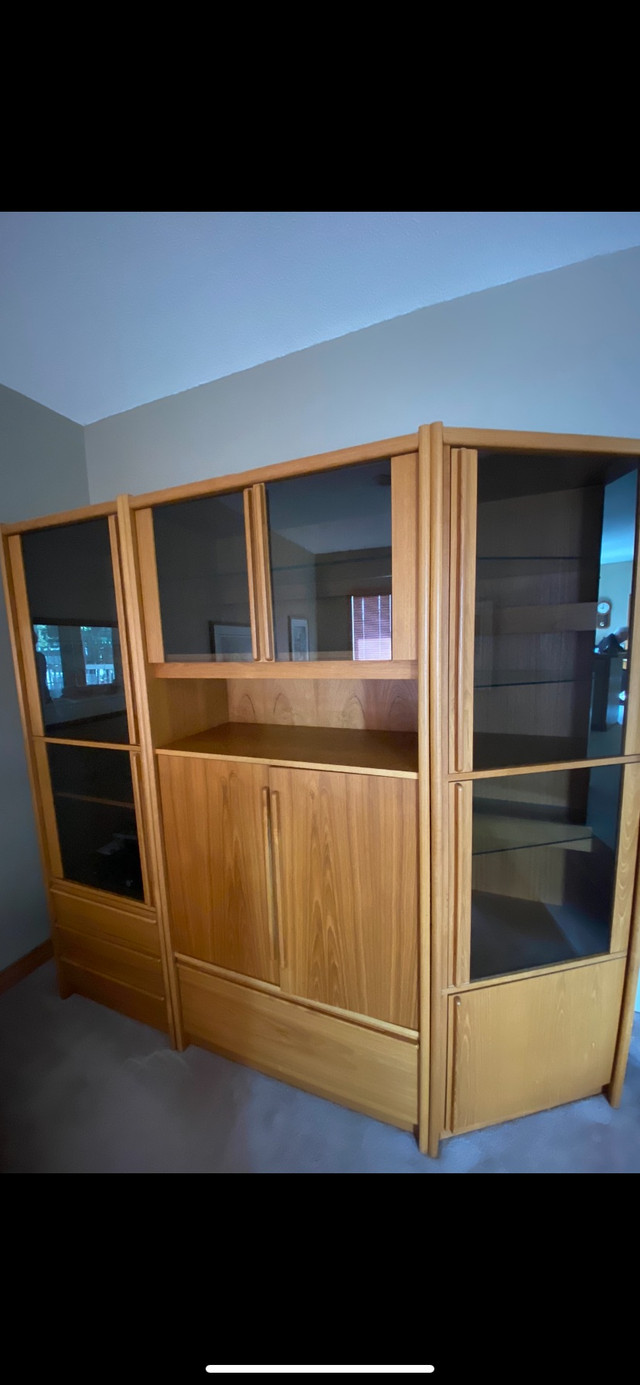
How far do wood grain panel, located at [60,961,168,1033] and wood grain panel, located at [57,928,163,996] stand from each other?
0.08 feet

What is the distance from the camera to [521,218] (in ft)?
3.71

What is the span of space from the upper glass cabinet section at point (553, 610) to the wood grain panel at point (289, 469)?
0.93 ft

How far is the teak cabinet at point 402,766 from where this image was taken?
1013 mm

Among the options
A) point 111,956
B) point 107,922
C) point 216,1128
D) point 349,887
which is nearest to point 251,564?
point 349,887

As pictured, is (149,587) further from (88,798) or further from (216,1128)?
(216,1128)

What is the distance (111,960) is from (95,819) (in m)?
0.57

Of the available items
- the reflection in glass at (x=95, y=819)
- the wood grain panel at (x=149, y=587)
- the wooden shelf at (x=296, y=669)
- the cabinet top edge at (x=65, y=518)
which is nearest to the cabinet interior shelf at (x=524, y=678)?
the wooden shelf at (x=296, y=669)

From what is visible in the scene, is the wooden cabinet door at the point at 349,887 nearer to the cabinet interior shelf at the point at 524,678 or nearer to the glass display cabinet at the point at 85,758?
the cabinet interior shelf at the point at 524,678

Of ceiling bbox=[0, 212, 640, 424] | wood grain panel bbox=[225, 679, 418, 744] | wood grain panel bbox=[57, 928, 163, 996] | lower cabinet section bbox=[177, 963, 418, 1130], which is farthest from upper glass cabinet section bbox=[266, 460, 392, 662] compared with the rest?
wood grain panel bbox=[57, 928, 163, 996]

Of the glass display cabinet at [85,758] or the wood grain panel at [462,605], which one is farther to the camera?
the glass display cabinet at [85,758]

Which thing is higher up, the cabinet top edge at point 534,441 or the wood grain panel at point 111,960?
the cabinet top edge at point 534,441

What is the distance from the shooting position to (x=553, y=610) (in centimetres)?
116
